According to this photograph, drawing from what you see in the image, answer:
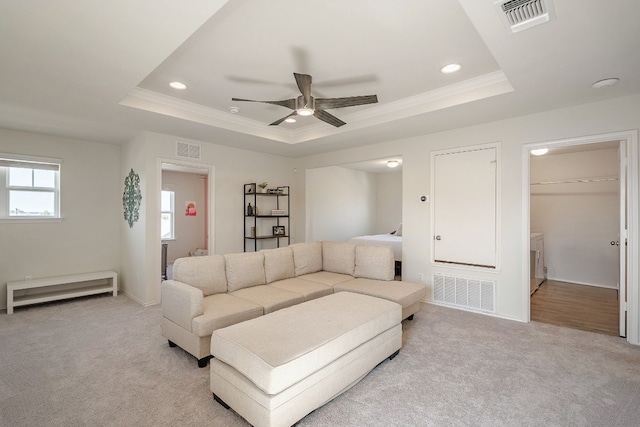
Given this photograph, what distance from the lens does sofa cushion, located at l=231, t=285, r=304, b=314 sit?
123 inches

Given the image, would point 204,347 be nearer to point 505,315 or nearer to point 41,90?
point 41,90

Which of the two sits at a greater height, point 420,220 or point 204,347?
point 420,220

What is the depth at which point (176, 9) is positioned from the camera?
71.5 inches

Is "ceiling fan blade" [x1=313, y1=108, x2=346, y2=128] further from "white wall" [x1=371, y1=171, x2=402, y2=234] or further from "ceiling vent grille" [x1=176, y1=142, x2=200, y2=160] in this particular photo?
"white wall" [x1=371, y1=171, x2=402, y2=234]

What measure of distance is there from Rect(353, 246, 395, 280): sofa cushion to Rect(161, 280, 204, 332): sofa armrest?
2214 millimetres

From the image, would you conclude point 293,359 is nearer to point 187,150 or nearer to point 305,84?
point 305,84

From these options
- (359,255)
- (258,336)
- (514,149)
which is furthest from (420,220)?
(258,336)

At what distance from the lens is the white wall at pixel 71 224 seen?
176 inches

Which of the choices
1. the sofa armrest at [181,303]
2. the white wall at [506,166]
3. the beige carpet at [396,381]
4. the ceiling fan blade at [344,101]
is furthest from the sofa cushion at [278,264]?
the ceiling fan blade at [344,101]

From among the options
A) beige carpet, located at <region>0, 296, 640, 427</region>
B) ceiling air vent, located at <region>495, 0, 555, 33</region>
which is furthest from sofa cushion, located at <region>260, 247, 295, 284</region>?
ceiling air vent, located at <region>495, 0, 555, 33</region>

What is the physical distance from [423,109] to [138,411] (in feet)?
12.6

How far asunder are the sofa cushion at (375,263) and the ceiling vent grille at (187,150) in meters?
2.97

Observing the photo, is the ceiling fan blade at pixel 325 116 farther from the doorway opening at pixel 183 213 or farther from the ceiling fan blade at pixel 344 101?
the doorway opening at pixel 183 213

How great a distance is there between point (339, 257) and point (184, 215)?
5.45 m
